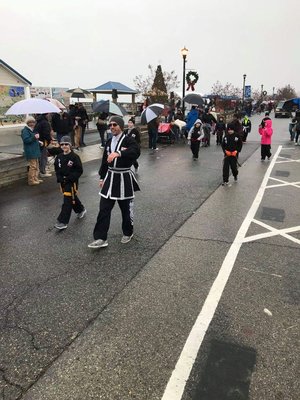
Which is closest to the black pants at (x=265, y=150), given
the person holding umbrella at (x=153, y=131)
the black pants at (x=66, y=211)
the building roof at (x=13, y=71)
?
the person holding umbrella at (x=153, y=131)

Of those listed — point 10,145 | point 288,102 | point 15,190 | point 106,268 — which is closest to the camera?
point 106,268

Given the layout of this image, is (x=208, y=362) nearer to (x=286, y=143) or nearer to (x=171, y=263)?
(x=171, y=263)

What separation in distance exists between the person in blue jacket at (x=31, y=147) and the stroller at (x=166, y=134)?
958 cm

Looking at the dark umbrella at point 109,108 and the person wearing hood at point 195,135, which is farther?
the person wearing hood at point 195,135

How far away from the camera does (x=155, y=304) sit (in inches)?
152

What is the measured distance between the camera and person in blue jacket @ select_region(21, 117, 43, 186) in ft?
29.1

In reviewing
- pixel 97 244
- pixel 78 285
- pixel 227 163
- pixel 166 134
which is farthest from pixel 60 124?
pixel 78 285

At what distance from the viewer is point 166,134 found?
17969 millimetres

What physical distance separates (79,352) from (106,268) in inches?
64.1

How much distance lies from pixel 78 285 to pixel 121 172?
182 centimetres

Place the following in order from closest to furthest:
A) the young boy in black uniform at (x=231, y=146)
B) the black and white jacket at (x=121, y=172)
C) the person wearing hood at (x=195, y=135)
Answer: the black and white jacket at (x=121, y=172), the young boy in black uniform at (x=231, y=146), the person wearing hood at (x=195, y=135)

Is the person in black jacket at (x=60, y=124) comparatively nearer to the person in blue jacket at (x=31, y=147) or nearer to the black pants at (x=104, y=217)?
the person in blue jacket at (x=31, y=147)

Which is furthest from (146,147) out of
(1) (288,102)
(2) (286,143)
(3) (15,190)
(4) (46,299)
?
(1) (288,102)

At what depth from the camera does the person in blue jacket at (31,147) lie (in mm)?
8859
